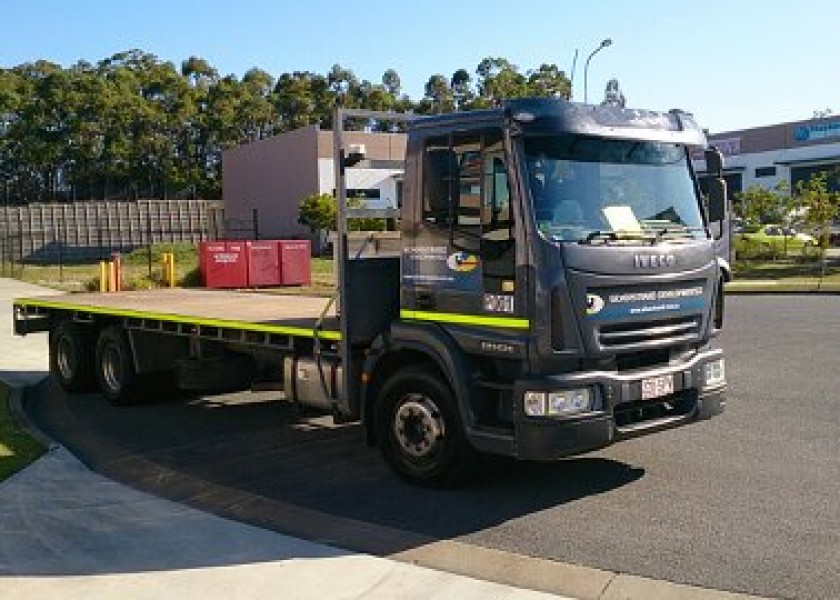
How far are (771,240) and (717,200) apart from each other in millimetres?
31068

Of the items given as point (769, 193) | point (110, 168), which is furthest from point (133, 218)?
point (769, 193)

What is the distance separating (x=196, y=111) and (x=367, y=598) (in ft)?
309

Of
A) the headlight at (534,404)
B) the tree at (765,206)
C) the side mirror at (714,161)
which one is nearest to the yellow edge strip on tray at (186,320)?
the headlight at (534,404)

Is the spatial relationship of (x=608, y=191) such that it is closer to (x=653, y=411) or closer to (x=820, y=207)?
(x=653, y=411)

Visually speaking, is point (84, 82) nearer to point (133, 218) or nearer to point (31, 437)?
point (133, 218)

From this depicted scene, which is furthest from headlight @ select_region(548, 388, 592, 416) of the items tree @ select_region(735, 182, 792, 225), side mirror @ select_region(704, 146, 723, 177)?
tree @ select_region(735, 182, 792, 225)

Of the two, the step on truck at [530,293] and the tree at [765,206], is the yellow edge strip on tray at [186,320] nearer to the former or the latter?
the step on truck at [530,293]

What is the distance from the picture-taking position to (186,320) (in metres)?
9.56

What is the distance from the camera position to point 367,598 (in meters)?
4.87

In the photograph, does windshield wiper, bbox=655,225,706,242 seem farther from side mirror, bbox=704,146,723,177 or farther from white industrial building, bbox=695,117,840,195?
white industrial building, bbox=695,117,840,195

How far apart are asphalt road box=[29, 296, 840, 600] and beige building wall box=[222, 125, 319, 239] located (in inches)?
1771

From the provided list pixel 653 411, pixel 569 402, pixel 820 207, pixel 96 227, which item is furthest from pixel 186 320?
pixel 96 227

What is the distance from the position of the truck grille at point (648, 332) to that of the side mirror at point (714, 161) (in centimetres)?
120

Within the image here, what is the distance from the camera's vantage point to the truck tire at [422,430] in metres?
6.58
